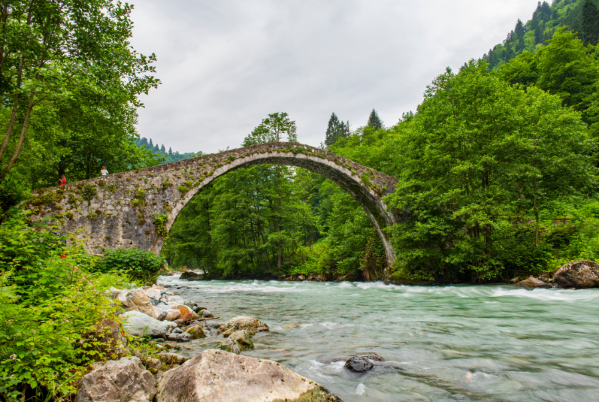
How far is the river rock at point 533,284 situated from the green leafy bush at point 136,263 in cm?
1162

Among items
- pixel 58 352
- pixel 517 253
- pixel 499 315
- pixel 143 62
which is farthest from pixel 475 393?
pixel 517 253

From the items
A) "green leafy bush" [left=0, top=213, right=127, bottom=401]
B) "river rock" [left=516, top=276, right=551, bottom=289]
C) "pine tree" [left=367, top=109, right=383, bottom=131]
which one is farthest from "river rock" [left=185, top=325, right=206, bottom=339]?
"pine tree" [left=367, top=109, right=383, bottom=131]

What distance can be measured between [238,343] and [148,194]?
9445 mm

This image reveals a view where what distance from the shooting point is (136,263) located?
30.8ft

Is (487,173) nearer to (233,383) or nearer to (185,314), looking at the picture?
(185,314)

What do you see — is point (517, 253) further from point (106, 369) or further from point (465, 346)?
point (106, 369)

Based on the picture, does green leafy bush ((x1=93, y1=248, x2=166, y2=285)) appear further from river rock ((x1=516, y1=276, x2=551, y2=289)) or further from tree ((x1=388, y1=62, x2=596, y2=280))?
river rock ((x1=516, y1=276, x2=551, y2=289))

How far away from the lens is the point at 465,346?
4.29 m

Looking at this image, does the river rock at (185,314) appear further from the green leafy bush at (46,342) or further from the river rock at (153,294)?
the green leafy bush at (46,342)

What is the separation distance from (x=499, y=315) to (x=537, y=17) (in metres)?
108

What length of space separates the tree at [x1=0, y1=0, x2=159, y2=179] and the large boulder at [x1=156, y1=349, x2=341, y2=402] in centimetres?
523

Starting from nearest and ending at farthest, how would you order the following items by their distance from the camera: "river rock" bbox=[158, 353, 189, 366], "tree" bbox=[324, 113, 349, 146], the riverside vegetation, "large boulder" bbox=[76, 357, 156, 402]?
1. "large boulder" bbox=[76, 357, 156, 402]
2. the riverside vegetation
3. "river rock" bbox=[158, 353, 189, 366]
4. "tree" bbox=[324, 113, 349, 146]

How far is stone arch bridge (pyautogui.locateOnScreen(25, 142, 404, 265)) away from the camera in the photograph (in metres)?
10.3

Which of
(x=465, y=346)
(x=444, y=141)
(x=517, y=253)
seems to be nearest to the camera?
(x=465, y=346)
